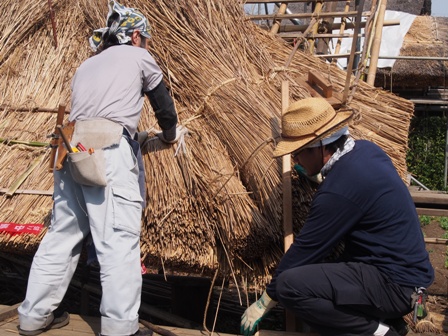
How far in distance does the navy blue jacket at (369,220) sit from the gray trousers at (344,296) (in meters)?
0.05

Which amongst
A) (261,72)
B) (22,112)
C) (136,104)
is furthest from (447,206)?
(22,112)

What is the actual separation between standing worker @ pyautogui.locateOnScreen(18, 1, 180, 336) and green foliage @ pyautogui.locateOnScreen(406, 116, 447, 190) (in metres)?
7.25

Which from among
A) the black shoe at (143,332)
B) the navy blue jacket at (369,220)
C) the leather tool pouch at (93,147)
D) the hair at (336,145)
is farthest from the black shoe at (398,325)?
the leather tool pouch at (93,147)

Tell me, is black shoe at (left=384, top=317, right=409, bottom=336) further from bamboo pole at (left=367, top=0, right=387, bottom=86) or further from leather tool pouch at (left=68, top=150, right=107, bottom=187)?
bamboo pole at (left=367, top=0, right=387, bottom=86)

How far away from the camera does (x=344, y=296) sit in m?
2.28

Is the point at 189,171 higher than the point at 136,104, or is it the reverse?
the point at 136,104

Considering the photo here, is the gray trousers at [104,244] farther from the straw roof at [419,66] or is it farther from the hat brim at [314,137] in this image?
the straw roof at [419,66]

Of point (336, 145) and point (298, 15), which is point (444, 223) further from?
point (336, 145)

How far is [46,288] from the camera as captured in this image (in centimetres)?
261

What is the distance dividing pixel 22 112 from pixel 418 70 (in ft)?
20.8

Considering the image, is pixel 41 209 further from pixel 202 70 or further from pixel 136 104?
pixel 202 70

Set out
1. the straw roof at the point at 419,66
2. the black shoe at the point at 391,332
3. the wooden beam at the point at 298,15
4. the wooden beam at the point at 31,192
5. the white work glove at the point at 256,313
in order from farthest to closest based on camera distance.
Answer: the straw roof at the point at 419,66
the wooden beam at the point at 298,15
the wooden beam at the point at 31,192
the white work glove at the point at 256,313
the black shoe at the point at 391,332

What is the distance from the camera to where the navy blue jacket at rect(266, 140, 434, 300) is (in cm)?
226

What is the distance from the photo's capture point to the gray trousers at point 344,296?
2.28 metres
